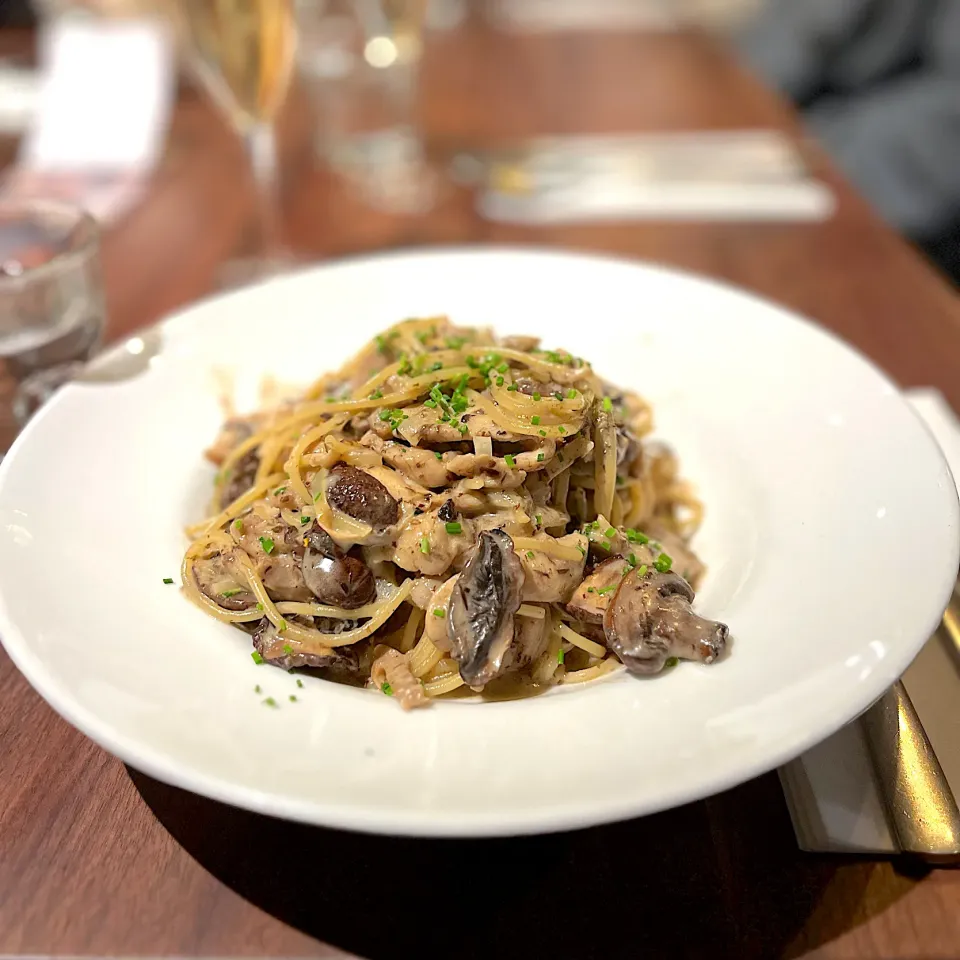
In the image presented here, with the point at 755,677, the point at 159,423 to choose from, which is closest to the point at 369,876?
the point at 755,677

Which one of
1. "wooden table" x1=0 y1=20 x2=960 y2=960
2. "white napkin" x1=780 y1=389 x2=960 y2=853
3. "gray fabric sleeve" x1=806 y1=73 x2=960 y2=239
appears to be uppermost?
"white napkin" x1=780 y1=389 x2=960 y2=853

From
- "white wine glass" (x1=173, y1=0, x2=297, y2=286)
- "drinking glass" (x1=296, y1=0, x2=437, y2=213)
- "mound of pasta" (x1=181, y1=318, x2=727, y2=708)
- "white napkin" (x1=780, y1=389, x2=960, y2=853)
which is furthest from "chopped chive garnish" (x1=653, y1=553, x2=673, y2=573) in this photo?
"drinking glass" (x1=296, y1=0, x2=437, y2=213)

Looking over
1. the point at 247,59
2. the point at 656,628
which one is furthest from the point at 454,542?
the point at 247,59

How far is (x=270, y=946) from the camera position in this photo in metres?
1.17

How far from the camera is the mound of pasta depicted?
1415mm

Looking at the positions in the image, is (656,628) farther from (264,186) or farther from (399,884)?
(264,186)

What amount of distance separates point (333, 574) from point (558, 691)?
435 millimetres

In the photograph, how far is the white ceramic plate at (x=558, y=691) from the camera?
3.60 ft

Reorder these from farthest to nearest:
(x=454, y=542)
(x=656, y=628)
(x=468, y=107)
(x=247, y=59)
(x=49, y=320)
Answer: (x=468, y=107) < (x=247, y=59) < (x=49, y=320) < (x=454, y=542) < (x=656, y=628)

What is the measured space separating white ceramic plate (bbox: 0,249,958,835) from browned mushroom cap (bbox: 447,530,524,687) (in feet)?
0.34

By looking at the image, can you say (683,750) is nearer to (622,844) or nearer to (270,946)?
(622,844)

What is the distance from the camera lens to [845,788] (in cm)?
133

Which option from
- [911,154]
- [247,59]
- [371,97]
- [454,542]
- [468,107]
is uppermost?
[247,59]

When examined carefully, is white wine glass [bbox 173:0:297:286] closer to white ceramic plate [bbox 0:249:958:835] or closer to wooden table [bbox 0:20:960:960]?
white ceramic plate [bbox 0:249:958:835]
